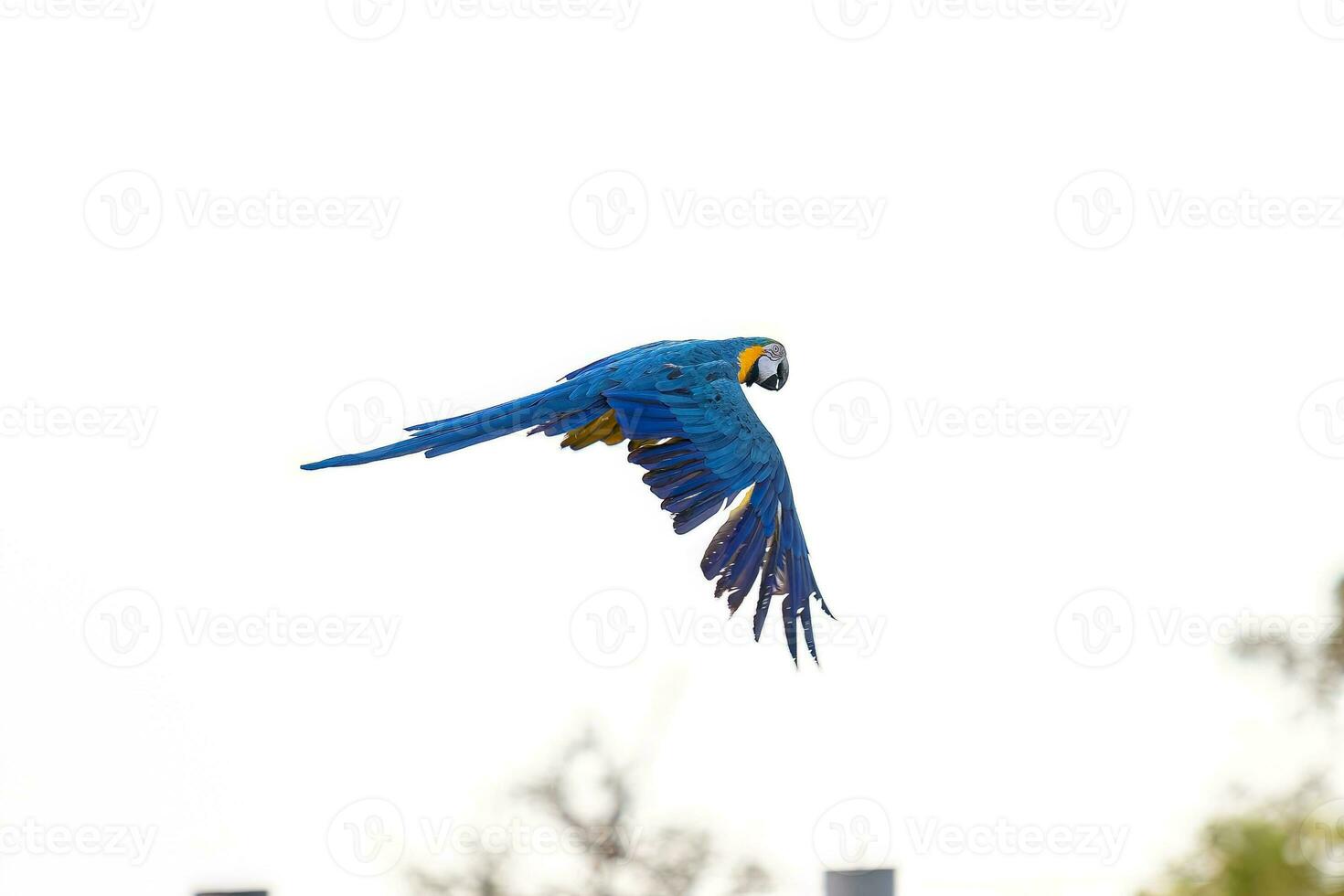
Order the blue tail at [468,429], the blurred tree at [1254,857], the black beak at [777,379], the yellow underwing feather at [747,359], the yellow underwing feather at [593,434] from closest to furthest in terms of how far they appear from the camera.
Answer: the blue tail at [468,429]
the yellow underwing feather at [593,434]
the yellow underwing feather at [747,359]
the black beak at [777,379]
the blurred tree at [1254,857]

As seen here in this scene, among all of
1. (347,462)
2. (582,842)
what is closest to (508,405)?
(347,462)

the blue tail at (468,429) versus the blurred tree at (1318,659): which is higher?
the blue tail at (468,429)

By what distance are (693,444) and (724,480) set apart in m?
0.17

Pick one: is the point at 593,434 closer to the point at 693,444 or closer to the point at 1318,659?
the point at 693,444

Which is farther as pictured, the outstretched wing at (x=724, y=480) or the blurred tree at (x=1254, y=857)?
the blurred tree at (x=1254, y=857)

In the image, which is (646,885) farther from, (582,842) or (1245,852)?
(1245,852)

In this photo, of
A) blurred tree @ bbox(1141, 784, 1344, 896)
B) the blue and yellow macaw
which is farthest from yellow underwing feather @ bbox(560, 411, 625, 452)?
blurred tree @ bbox(1141, 784, 1344, 896)

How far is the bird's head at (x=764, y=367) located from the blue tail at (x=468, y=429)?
2.66ft

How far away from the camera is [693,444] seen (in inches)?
234

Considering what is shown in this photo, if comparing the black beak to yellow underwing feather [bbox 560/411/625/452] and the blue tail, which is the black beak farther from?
the blue tail

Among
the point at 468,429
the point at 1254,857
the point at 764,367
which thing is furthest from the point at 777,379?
the point at 1254,857

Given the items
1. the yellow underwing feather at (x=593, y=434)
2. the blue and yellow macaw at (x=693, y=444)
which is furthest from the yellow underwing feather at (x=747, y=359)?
the yellow underwing feather at (x=593, y=434)

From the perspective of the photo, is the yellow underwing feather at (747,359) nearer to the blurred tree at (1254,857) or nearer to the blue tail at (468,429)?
the blue tail at (468,429)

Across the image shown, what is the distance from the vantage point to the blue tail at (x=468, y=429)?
19.1 feet
